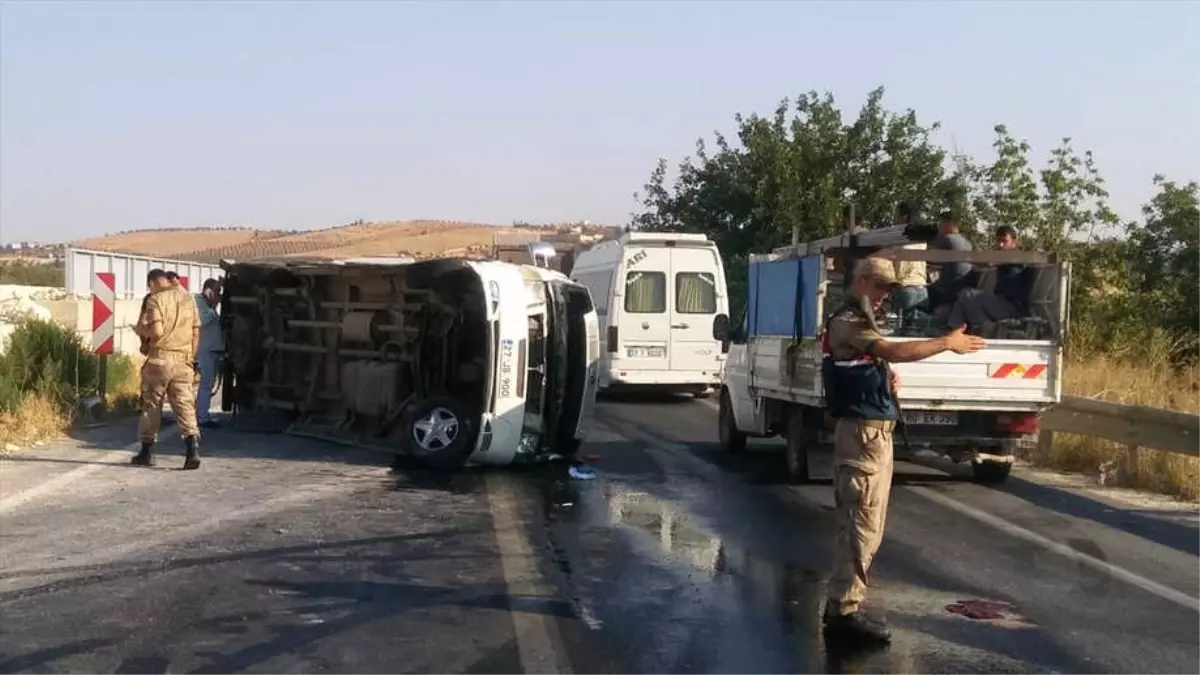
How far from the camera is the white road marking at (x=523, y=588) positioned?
6109 millimetres

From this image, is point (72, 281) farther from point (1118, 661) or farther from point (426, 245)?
point (426, 245)

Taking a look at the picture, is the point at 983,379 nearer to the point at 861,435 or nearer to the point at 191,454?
the point at 861,435

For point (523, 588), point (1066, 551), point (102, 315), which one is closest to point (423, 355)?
point (102, 315)

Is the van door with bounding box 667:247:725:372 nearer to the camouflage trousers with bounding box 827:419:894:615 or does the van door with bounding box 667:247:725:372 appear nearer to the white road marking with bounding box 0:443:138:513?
the white road marking with bounding box 0:443:138:513

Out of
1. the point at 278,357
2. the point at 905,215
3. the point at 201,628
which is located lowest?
the point at 201,628

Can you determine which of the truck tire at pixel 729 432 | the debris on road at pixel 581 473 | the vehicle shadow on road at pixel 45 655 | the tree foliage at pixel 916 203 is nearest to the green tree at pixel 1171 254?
the tree foliage at pixel 916 203

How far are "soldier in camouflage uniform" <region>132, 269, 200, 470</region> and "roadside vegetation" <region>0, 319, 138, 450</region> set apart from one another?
224cm

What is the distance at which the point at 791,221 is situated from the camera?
2783 centimetres

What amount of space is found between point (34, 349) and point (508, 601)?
33.4ft

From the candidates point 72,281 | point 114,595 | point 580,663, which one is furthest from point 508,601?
point 72,281

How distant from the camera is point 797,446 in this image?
1223 cm

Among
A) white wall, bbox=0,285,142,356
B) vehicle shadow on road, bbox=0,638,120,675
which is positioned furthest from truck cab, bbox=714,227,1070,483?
white wall, bbox=0,285,142,356

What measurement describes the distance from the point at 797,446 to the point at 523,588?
5.11 meters

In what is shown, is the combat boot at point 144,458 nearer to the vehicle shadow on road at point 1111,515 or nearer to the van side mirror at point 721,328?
the van side mirror at point 721,328
